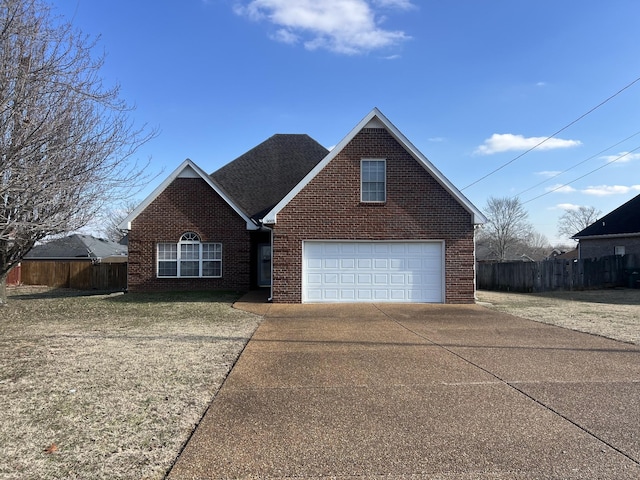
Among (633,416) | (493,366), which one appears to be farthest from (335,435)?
(493,366)

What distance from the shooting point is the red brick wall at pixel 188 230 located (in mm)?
18703

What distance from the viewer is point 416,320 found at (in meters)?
11.8

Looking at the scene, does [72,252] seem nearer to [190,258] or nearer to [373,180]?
[190,258]

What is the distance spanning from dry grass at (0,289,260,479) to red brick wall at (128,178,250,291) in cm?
681

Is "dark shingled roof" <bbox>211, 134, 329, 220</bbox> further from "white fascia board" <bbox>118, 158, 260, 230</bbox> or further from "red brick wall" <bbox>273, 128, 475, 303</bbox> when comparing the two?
"red brick wall" <bbox>273, 128, 475, 303</bbox>

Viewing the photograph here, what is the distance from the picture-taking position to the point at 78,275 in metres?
26.6

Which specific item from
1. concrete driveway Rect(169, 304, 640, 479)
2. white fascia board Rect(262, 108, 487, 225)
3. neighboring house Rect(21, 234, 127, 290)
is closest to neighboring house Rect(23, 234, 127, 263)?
neighboring house Rect(21, 234, 127, 290)

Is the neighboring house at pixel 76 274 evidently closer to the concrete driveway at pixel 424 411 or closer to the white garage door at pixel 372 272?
the white garage door at pixel 372 272

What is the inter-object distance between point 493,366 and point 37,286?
2848 cm

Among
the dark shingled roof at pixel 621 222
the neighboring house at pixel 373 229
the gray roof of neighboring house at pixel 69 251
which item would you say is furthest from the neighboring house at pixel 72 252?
the dark shingled roof at pixel 621 222

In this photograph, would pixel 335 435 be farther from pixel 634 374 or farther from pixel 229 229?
pixel 229 229

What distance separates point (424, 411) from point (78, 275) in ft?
85.7

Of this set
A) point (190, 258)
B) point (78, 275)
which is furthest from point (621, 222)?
point (78, 275)

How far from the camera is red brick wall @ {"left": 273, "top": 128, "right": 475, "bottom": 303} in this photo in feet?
49.8
